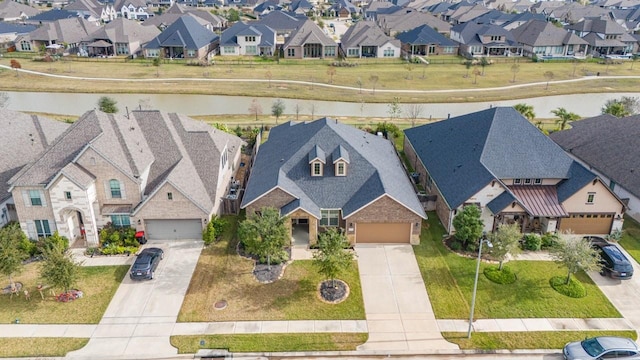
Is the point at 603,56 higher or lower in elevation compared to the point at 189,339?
higher

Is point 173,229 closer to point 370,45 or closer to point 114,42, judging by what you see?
point 370,45

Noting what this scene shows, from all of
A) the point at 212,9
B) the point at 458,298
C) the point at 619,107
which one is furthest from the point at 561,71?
the point at 212,9

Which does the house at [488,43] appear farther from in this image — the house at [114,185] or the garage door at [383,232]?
the house at [114,185]

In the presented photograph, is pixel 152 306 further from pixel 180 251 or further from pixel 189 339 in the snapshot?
pixel 180 251

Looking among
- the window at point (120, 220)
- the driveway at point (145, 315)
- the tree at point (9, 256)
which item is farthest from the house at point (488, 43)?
the tree at point (9, 256)

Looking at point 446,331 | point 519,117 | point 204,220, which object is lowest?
point 446,331

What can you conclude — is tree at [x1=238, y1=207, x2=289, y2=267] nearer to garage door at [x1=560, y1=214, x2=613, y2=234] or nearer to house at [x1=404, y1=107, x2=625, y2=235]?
house at [x1=404, y1=107, x2=625, y2=235]
